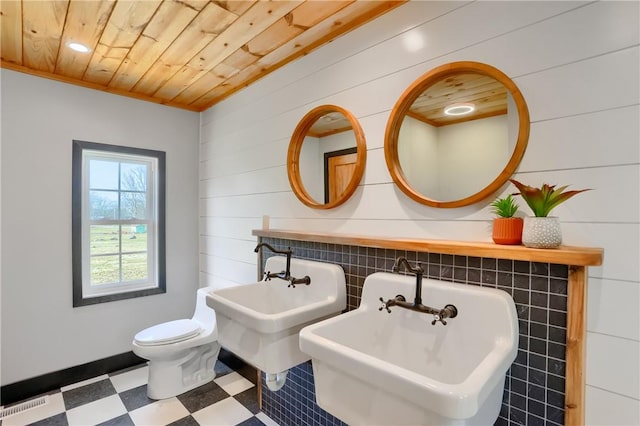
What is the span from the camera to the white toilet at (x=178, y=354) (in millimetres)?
2072

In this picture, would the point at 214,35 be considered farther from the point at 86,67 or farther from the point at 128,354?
the point at 128,354

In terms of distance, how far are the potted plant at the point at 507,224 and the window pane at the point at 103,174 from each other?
282 cm

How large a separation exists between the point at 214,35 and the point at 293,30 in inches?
17.6

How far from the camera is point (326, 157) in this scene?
72.1 inches

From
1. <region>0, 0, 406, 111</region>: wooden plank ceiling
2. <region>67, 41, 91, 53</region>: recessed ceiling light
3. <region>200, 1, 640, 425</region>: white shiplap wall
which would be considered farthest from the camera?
<region>67, 41, 91, 53</region>: recessed ceiling light

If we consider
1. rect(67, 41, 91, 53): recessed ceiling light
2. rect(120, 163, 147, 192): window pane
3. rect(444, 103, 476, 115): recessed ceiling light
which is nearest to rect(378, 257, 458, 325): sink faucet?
rect(444, 103, 476, 115): recessed ceiling light

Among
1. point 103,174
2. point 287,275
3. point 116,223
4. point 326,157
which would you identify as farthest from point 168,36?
point 116,223

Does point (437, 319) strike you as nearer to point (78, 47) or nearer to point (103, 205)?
point (78, 47)

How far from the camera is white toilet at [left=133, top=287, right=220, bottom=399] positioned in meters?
2.07

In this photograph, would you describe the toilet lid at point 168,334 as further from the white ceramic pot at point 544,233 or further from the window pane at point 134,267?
the white ceramic pot at point 544,233

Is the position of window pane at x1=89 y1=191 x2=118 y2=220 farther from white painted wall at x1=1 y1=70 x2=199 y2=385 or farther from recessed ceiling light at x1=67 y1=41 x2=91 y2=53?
recessed ceiling light at x1=67 y1=41 x2=91 y2=53

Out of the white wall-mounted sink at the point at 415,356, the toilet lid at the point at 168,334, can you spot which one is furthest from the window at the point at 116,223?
the white wall-mounted sink at the point at 415,356

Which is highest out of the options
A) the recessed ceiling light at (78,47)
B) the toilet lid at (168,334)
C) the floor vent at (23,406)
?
the recessed ceiling light at (78,47)

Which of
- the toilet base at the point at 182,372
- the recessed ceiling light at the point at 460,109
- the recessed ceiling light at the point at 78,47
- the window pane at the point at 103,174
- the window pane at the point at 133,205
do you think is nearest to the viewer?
the recessed ceiling light at the point at 460,109
